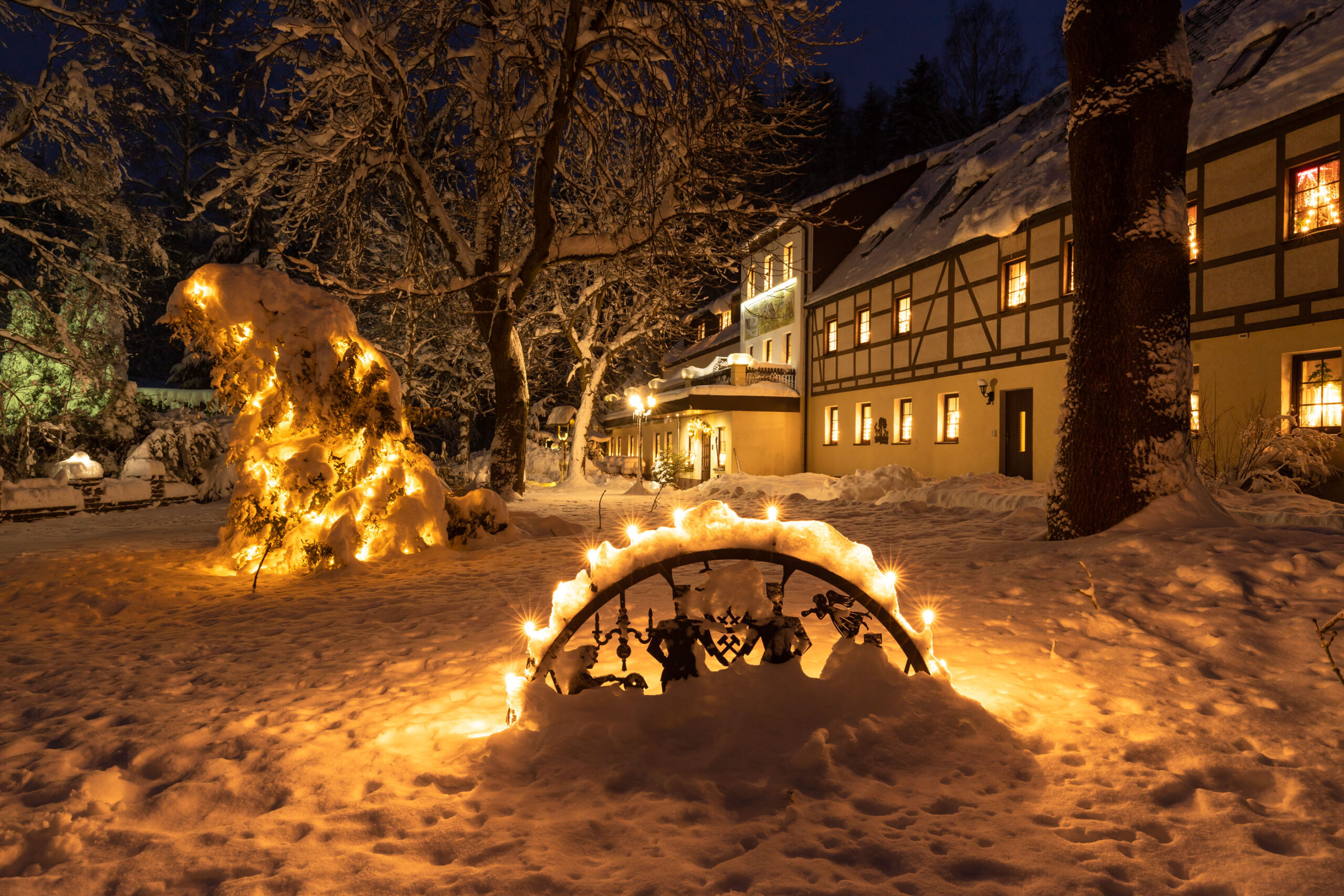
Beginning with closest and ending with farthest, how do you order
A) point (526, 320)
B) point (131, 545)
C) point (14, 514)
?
point (131, 545)
point (14, 514)
point (526, 320)

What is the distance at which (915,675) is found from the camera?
345 centimetres

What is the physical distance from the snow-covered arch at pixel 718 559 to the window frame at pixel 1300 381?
1080cm

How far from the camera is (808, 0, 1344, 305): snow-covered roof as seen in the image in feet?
37.1

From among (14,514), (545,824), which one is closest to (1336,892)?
(545,824)

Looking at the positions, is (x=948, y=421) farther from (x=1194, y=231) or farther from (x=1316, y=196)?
(x=1316, y=196)

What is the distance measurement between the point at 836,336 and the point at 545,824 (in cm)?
2248

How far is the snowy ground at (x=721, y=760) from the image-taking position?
2.32 metres

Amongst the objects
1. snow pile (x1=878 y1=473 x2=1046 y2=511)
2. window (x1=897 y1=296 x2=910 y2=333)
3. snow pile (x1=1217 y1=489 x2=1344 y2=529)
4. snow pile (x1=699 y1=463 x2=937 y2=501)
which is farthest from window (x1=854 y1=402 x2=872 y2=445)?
snow pile (x1=1217 y1=489 x2=1344 y2=529)

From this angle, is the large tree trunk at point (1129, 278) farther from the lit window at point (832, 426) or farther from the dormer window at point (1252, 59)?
the lit window at point (832, 426)

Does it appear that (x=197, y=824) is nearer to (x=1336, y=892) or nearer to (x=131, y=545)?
(x=1336, y=892)

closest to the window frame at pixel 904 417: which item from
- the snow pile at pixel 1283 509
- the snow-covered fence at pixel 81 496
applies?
the snow pile at pixel 1283 509

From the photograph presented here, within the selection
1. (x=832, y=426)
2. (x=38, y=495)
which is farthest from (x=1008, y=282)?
(x=38, y=495)

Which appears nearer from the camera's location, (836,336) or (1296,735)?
(1296,735)

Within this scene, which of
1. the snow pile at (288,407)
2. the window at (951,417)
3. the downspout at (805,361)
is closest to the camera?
the snow pile at (288,407)
